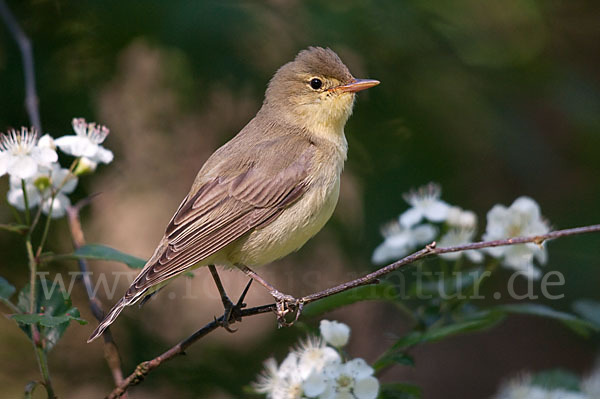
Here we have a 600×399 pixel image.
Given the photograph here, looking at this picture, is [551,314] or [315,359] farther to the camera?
[551,314]

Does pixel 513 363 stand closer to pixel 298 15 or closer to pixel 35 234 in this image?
pixel 298 15

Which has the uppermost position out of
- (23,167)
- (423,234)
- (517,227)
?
(23,167)

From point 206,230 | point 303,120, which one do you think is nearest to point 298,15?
point 303,120

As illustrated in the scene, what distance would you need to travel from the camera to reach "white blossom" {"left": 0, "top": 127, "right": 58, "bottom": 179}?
271 centimetres

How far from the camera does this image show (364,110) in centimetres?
422

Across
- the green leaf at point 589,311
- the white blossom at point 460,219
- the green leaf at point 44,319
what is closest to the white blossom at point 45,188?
the green leaf at point 44,319

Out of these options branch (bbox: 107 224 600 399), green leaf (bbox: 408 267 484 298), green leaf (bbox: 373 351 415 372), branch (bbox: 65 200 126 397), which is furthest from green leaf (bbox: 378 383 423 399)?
branch (bbox: 65 200 126 397)

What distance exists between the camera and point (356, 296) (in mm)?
2830

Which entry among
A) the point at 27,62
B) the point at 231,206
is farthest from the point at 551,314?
the point at 27,62

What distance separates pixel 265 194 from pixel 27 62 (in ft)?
4.43

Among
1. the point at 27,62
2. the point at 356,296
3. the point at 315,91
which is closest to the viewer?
Result: the point at 356,296

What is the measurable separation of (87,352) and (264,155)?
194cm

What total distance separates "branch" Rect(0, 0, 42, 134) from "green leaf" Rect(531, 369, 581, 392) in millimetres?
2512

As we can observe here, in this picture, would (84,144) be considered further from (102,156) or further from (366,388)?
(366,388)
